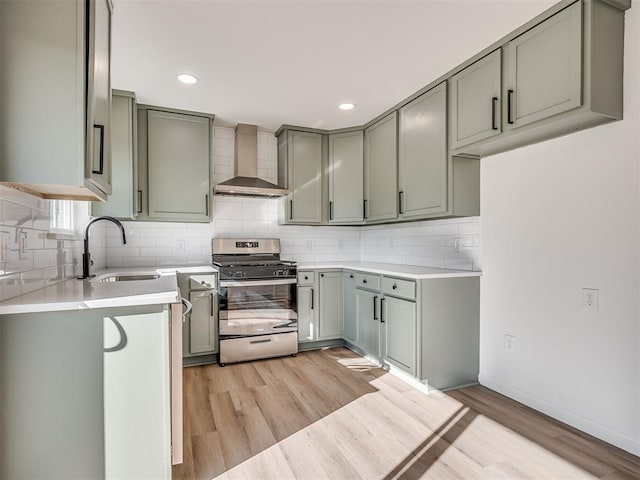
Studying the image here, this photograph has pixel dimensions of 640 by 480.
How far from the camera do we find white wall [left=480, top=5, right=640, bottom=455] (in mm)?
1928

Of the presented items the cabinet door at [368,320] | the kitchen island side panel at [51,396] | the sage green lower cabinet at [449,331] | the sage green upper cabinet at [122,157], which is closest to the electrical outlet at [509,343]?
the sage green lower cabinet at [449,331]

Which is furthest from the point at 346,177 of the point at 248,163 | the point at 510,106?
the point at 510,106

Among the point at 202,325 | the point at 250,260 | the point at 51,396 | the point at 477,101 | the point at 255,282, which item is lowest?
the point at 202,325

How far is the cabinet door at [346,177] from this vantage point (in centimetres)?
397

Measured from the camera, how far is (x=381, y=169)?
3.67 metres

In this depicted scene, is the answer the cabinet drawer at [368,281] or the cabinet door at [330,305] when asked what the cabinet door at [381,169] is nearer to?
the cabinet drawer at [368,281]

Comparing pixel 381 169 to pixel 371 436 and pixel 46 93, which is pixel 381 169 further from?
pixel 46 93

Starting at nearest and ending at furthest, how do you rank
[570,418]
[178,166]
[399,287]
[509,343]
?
[570,418] → [509,343] → [399,287] → [178,166]

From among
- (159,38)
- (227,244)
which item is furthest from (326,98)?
(227,244)

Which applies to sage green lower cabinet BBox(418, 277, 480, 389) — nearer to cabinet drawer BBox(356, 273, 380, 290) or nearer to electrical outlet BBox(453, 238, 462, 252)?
electrical outlet BBox(453, 238, 462, 252)

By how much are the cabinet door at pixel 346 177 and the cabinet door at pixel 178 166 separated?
136 centimetres

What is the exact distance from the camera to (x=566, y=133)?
2.22 metres

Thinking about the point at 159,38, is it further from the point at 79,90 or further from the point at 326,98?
the point at 326,98

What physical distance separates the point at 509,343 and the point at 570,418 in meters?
0.57
